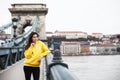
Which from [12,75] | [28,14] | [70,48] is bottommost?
[70,48]

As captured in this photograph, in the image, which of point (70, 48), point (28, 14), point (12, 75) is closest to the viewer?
point (12, 75)

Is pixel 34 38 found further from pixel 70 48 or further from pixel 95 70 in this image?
pixel 70 48

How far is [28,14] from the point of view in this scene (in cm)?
3812

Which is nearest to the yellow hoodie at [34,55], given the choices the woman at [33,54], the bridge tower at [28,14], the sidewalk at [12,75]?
the woman at [33,54]

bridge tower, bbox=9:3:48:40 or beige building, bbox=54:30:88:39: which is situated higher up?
bridge tower, bbox=9:3:48:40

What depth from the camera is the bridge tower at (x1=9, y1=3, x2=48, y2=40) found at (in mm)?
37281

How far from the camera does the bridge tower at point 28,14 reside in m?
37.3

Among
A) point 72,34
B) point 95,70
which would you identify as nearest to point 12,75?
point 95,70

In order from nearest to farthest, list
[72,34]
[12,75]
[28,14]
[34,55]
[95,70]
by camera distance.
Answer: [34,55], [12,75], [28,14], [95,70], [72,34]

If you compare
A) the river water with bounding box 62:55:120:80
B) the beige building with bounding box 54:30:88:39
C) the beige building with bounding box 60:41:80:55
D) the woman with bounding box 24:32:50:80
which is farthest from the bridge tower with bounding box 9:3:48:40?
the beige building with bounding box 54:30:88:39

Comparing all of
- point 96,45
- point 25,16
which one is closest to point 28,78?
point 25,16

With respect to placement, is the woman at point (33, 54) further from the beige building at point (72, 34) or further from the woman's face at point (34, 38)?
the beige building at point (72, 34)

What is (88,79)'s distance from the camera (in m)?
37.9

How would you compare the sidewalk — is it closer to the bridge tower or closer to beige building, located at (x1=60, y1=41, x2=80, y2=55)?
the bridge tower
